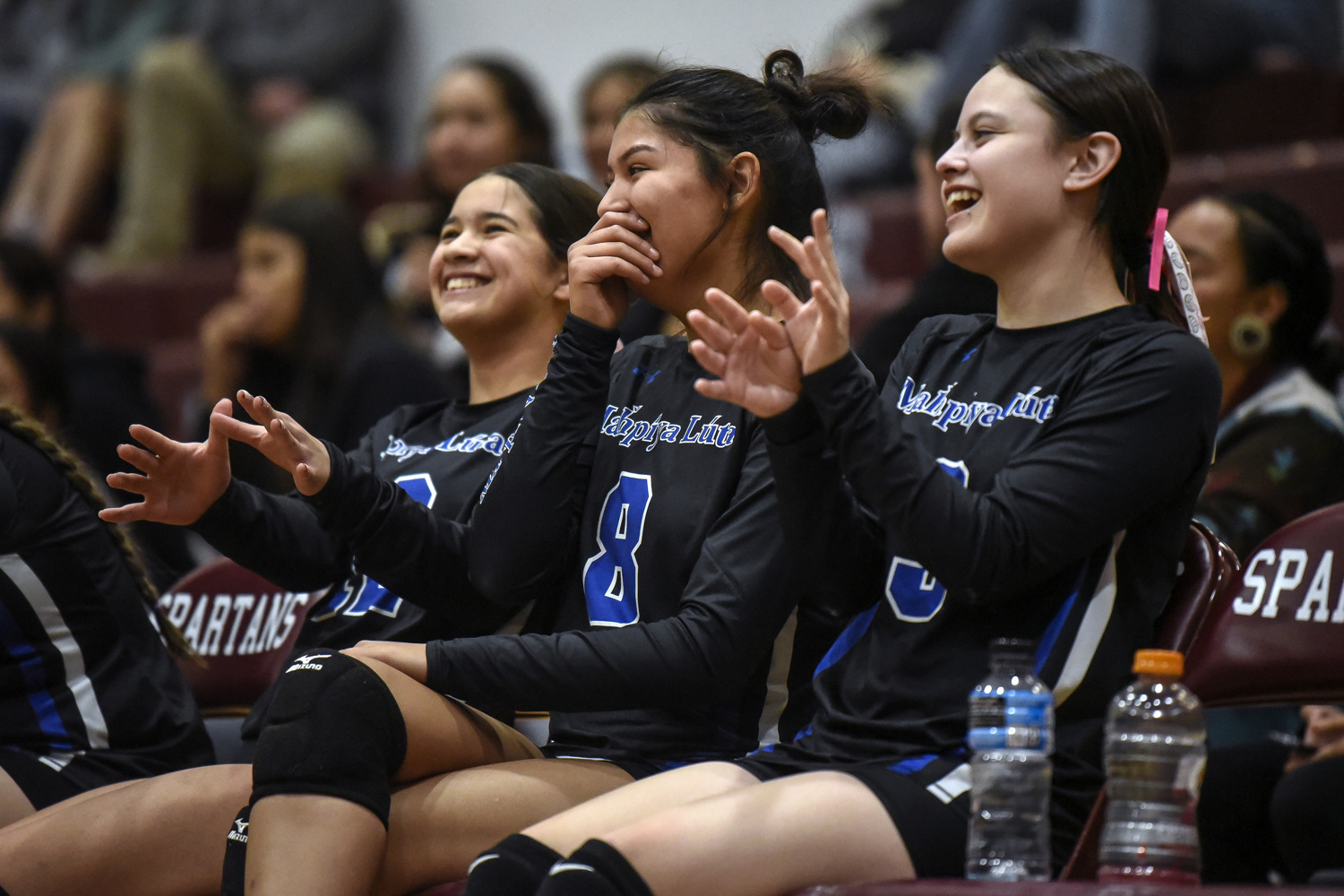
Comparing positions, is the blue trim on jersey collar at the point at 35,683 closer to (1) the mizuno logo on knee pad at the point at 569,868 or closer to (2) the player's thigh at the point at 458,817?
(2) the player's thigh at the point at 458,817

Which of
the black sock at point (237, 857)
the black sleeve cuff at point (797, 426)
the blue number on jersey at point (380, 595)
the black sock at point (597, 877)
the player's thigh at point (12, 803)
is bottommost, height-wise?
the player's thigh at point (12, 803)

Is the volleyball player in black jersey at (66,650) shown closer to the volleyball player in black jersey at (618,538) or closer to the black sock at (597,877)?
the volleyball player in black jersey at (618,538)

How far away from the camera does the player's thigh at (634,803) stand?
1854 mm

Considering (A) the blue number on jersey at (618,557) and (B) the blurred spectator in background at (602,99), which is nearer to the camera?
(A) the blue number on jersey at (618,557)

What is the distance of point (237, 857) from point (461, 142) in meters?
2.77

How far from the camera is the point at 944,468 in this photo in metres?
2.01

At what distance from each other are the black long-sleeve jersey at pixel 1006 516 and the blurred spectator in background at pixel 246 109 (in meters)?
4.88

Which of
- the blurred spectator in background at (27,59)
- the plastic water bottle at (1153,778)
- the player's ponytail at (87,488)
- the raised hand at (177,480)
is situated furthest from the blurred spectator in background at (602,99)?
the blurred spectator in background at (27,59)

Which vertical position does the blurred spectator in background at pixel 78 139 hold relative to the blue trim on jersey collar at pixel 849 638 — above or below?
above

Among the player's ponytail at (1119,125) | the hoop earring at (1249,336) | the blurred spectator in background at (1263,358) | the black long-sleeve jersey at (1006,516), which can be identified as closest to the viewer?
the black long-sleeve jersey at (1006,516)

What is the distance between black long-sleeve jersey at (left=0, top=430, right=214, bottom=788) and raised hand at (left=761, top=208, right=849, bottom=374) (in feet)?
4.19

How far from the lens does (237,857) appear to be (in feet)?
6.71

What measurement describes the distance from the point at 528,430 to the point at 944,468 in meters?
0.59

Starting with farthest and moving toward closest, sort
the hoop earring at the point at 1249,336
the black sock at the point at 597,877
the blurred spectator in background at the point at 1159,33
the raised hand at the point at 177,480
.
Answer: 1. the blurred spectator in background at the point at 1159,33
2. the hoop earring at the point at 1249,336
3. the raised hand at the point at 177,480
4. the black sock at the point at 597,877
